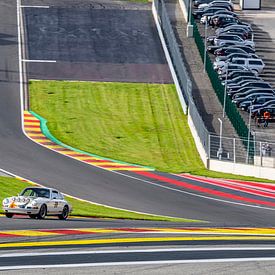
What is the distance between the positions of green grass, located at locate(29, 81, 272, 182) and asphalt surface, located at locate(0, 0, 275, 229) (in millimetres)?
2833

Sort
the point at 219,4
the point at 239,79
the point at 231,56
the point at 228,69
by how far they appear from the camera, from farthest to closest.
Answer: the point at 219,4, the point at 231,56, the point at 228,69, the point at 239,79

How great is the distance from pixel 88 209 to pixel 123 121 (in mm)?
24866

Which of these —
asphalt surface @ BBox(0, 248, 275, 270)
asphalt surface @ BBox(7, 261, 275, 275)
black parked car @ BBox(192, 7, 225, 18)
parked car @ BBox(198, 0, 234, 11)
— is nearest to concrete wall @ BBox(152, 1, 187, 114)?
black parked car @ BBox(192, 7, 225, 18)

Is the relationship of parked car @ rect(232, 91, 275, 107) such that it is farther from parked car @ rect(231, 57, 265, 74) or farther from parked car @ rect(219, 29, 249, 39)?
parked car @ rect(219, 29, 249, 39)

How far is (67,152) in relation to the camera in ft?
215

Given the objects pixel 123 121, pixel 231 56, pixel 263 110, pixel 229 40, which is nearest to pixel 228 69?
pixel 231 56

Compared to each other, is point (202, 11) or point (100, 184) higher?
point (202, 11)

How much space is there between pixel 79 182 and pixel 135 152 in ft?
32.6

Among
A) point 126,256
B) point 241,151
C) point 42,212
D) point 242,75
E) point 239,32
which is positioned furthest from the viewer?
point 239,32

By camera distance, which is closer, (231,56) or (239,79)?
(239,79)

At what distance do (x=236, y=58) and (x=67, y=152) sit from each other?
2270 cm

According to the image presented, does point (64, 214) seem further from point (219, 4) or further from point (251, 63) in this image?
point (219, 4)

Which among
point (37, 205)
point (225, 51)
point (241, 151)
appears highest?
point (37, 205)

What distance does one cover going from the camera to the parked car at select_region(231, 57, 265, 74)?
8375 cm
